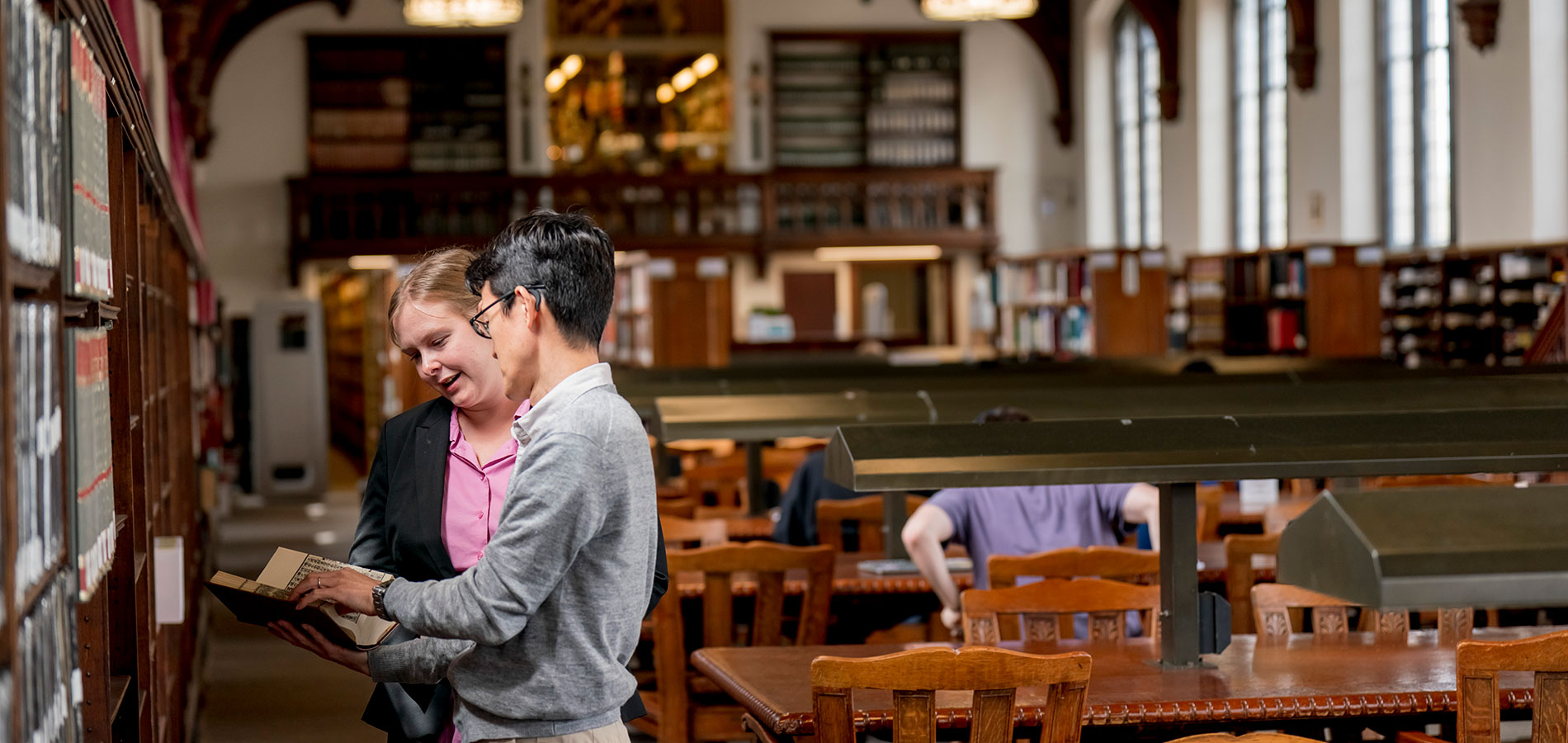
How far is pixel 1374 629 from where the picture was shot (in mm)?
3793

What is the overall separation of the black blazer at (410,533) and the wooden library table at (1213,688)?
0.73 m

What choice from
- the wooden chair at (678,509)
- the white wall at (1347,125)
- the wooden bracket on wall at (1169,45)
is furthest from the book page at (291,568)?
the wooden bracket on wall at (1169,45)

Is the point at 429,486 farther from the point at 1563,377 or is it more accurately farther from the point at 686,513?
the point at 1563,377

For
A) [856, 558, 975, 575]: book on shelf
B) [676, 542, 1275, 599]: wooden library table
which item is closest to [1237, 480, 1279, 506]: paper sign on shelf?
[676, 542, 1275, 599]: wooden library table

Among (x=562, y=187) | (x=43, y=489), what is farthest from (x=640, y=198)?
(x=43, y=489)

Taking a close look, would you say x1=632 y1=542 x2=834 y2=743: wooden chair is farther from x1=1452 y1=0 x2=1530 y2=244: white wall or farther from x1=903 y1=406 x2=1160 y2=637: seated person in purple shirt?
x1=1452 y1=0 x2=1530 y2=244: white wall

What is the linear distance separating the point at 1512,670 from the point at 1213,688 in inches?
24.2

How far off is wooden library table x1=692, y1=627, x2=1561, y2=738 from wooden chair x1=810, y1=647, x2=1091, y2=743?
145mm

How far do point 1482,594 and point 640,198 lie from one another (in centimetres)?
1543

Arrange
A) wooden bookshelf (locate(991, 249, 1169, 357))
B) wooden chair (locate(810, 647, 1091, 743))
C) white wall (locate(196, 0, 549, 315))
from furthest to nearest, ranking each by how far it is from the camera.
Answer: white wall (locate(196, 0, 549, 315)) < wooden bookshelf (locate(991, 249, 1169, 357)) < wooden chair (locate(810, 647, 1091, 743))

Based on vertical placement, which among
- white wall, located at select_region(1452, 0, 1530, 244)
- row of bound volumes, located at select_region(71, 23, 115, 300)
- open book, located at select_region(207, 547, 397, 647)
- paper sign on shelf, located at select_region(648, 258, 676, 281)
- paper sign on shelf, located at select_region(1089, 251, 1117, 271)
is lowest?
open book, located at select_region(207, 547, 397, 647)

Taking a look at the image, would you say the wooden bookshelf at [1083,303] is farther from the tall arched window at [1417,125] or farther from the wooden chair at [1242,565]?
the wooden chair at [1242,565]

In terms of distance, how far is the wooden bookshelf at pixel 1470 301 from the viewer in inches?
365

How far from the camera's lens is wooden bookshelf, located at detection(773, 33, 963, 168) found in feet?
57.1
